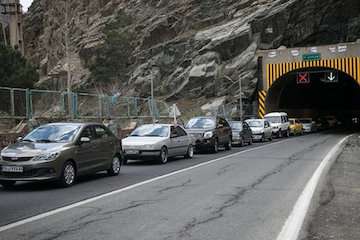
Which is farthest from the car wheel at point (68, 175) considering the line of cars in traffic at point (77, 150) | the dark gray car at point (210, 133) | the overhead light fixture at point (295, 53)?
the overhead light fixture at point (295, 53)

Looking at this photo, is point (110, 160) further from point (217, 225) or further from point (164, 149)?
point (217, 225)

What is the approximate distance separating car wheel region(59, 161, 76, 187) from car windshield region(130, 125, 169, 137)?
7.32 meters

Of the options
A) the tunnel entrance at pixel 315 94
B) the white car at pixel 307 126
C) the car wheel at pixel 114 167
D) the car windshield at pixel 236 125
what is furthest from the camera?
the tunnel entrance at pixel 315 94

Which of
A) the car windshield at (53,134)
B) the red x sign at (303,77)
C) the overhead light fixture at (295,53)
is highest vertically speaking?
the overhead light fixture at (295,53)

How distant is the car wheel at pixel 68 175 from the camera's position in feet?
43.2

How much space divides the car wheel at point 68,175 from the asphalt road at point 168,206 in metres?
0.26

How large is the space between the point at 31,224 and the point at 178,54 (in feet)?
187

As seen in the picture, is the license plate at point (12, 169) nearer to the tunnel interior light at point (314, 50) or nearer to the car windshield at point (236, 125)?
the car windshield at point (236, 125)

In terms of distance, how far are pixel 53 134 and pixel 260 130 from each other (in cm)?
2473

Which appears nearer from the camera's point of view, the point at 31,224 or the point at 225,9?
the point at 31,224

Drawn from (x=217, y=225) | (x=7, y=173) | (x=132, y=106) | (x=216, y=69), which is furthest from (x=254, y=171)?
(x=216, y=69)

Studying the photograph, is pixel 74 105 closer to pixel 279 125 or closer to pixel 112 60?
pixel 279 125

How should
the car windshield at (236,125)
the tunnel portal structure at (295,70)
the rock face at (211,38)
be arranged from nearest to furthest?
the car windshield at (236,125)
the tunnel portal structure at (295,70)
the rock face at (211,38)

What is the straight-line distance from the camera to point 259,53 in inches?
2169
